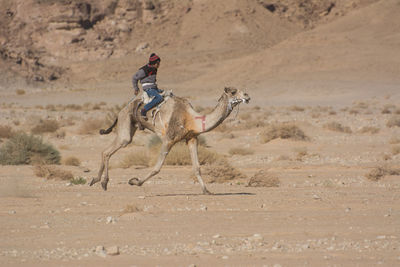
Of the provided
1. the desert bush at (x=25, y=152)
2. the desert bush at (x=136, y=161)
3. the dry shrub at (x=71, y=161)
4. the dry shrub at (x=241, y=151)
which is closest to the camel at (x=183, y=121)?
the desert bush at (x=136, y=161)

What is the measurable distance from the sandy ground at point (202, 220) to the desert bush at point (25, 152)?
35.7 inches

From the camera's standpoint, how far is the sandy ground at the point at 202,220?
7582 mm

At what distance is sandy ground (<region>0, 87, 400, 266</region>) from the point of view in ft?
24.9

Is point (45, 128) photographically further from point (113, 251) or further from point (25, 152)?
point (113, 251)

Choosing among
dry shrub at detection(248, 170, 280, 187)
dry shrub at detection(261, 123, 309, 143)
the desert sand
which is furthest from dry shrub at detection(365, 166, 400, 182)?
dry shrub at detection(261, 123, 309, 143)

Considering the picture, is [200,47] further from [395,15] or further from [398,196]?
[398,196]

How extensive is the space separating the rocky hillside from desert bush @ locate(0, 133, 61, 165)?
79.0 metres

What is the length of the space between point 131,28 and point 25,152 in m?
90.1

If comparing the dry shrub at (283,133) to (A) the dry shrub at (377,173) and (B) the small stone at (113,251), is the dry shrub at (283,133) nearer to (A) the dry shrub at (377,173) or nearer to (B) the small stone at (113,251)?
(A) the dry shrub at (377,173)

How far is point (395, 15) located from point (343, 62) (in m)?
16.6

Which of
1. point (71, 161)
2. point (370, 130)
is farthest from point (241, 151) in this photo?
point (370, 130)

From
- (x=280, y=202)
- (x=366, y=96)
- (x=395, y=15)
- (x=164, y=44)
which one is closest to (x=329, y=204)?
(x=280, y=202)

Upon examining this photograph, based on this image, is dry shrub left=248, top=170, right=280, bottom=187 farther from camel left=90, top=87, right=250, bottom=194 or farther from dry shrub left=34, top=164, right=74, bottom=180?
dry shrub left=34, top=164, right=74, bottom=180

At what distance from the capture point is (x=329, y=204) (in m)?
11.4
